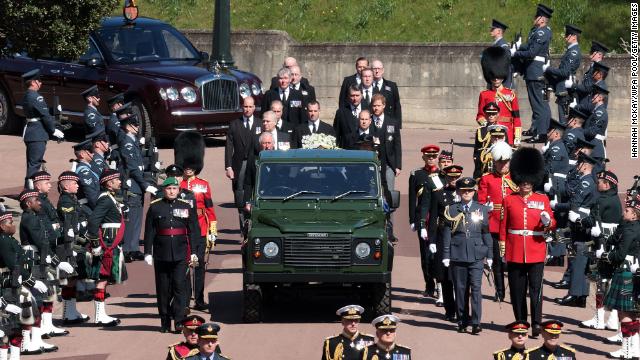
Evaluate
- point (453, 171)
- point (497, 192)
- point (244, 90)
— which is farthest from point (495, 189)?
point (244, 90)

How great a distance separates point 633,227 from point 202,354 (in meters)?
5.86

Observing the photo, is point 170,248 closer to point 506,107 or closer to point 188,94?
point 506,107

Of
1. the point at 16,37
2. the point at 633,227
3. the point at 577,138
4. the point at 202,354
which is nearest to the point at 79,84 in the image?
the point at 16,37

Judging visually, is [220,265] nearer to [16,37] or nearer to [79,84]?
[16,37]

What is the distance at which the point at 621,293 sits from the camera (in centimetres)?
1828

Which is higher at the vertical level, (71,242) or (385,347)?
(71,242)

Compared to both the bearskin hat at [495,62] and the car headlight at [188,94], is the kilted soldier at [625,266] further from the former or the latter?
the car headlight at [188,94]

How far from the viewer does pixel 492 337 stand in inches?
749

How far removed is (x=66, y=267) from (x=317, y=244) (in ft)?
8.96

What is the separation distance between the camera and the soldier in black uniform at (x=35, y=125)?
26.6 metres

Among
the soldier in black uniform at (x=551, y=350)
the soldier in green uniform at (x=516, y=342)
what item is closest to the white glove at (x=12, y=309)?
the soldier in green uniform at (x=516, y=342)

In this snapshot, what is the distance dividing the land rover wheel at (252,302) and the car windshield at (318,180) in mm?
1351

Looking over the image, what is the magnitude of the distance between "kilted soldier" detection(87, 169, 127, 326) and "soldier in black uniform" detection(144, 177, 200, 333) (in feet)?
2.38

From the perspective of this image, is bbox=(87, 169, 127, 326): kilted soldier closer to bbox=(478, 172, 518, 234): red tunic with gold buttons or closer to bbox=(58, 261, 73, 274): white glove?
bbox=(58, 261, 73, 274): white glove
